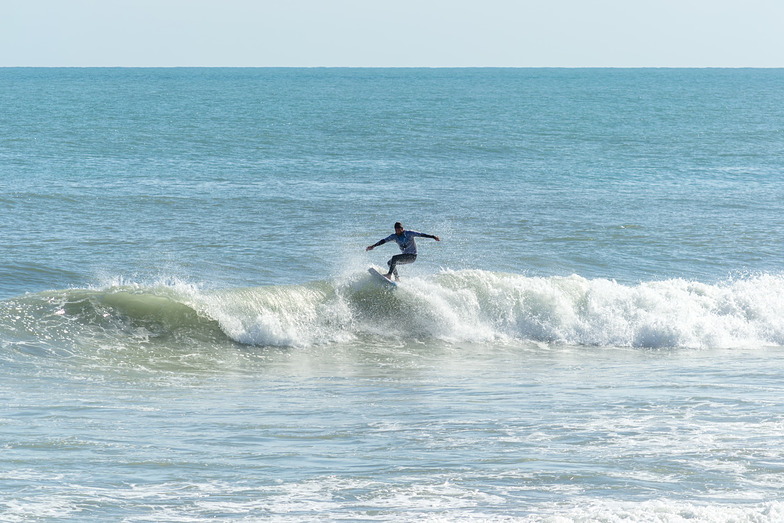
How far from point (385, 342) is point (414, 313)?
1.14 metres

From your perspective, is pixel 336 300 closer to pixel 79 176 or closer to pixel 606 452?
pixel 606 452

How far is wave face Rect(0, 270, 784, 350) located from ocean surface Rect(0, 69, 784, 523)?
0.05m

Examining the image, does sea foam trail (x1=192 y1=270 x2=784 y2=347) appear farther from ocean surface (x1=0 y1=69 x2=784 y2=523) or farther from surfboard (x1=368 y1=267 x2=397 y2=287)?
surfboard (x1=368 y1=267 x2=397 y2=287)

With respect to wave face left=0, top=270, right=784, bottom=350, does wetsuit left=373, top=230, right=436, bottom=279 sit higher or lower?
higher

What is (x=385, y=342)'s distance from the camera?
1669cm

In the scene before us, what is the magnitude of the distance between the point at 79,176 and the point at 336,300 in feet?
64.2

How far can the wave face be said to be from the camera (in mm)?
16375

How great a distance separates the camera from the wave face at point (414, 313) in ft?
53.7

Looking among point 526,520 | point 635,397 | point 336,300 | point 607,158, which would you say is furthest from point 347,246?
point 607,158

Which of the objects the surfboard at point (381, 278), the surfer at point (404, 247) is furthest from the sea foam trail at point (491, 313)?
the surfer at point (404, 247)

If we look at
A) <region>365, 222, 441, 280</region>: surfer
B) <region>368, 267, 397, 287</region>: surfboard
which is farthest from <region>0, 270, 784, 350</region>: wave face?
<region>365, 222, 441, 280</region>: surfer

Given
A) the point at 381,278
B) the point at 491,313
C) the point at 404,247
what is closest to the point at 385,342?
the point at 381,278

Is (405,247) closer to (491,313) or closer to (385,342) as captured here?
(385,342)

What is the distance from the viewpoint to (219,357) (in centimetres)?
1528
